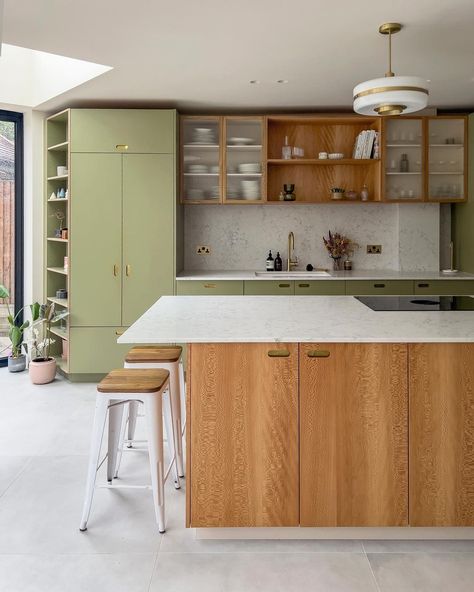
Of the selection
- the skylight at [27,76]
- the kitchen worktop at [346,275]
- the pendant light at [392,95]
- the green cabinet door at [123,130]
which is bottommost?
the kitchen worktop at [346,275]

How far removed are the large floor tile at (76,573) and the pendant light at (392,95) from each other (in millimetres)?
2316

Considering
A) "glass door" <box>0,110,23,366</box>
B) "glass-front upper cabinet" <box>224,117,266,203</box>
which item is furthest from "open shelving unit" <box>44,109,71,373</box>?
"glass-front upper cabinet" <box>224,117,266,203</box>

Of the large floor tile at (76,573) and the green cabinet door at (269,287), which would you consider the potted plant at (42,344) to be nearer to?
the green cabinet door at (269,287)

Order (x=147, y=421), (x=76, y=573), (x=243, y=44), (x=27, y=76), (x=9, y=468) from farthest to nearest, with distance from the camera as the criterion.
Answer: (x=27, y=76) → (x=243, y=44) → (x=9, y=468) → (x=147, y=421) → (x=76, y=573)

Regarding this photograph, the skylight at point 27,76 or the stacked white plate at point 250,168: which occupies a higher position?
the skylight at point 27,76

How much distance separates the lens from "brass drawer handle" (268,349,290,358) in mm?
2338

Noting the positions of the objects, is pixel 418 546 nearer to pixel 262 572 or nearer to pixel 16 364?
pixel 262 572

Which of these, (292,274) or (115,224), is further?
(292,274)

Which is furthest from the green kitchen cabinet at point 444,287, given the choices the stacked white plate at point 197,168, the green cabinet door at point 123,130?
the green cabinet door at point 123,130

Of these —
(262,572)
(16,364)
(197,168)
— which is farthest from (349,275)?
(262,572)

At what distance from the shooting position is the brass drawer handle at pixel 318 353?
233cm

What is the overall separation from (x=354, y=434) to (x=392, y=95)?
162cm

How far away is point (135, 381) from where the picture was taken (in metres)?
2.57

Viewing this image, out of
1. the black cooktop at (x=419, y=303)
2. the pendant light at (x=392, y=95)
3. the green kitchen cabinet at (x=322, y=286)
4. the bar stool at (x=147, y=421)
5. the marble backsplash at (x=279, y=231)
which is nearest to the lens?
the bar stool at (x=147, y=421)
